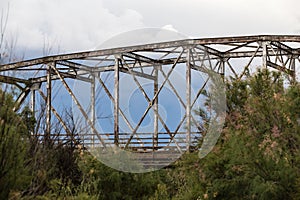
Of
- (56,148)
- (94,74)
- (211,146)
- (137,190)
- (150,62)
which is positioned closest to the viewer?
(56,148)

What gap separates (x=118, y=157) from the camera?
14961 millimetres

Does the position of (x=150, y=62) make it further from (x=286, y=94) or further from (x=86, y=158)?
(x=286, y=94)

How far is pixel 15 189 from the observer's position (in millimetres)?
9133

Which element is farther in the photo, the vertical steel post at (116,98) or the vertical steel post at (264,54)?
the vertical steel post at (116,98)

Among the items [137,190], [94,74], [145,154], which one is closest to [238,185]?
[137,190]

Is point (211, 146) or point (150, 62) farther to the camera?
point (150, 62)

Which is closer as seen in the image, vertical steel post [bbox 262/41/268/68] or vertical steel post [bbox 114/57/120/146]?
vertical steel post [bbox 262/41/268/68]

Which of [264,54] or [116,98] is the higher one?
[264,54]

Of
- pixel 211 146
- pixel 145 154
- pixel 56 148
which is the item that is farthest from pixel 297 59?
pixel 56 148

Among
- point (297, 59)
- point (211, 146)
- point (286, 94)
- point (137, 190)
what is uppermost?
point (297, 59)

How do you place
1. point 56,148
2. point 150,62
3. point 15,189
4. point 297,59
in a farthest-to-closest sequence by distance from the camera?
point 150,62 → point 297,59 → point 56,148 → point 15,189

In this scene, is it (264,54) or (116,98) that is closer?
(264,54)

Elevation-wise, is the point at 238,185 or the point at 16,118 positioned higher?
the point at 16,118

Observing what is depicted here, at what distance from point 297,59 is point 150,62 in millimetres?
5281
